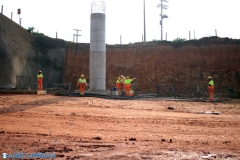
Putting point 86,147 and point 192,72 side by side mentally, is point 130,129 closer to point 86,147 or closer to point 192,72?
point 86,147

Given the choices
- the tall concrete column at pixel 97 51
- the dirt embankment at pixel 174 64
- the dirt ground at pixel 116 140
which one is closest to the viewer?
the dirt ground at pixel 116 140

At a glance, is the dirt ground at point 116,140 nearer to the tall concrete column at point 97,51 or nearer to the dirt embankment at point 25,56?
the tall concrete column at point 97,51

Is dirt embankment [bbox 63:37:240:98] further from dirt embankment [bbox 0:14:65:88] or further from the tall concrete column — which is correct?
the tall concrete column

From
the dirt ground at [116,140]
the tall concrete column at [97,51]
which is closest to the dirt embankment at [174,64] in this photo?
the tall concrete column at [97,51]

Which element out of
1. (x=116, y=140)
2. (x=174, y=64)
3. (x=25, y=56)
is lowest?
(x=116, y=140)

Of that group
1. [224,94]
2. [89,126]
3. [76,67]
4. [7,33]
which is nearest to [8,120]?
[89,126]

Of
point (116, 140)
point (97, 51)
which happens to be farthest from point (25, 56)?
point (116, 140)

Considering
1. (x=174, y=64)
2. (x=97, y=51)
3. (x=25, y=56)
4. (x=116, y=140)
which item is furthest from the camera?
(x=174, y=64)

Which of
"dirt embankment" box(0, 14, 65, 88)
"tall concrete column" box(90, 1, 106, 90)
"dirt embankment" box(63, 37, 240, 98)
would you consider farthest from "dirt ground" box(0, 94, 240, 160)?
"dirt embankment" box(63, 37, 240, 98)

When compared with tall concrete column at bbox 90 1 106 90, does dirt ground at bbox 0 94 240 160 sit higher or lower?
lower

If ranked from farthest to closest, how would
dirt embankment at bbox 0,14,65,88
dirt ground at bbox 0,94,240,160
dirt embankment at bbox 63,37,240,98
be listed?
1. dirt embankment at bbox 63,37,240,98
2. dirt embankment at bbox 0,14,65,88
3. dirt ground at bbox 0,94,240,160

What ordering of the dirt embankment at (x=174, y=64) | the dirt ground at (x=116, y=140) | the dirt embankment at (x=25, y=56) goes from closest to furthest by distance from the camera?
1. the dirt ground at (x=116, y=140)
2. the dirt embankment at (x=25, y=56)
3. the dirt embankment at (x=174, y=64)

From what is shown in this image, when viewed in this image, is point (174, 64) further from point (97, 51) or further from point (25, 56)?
point (25, 56)

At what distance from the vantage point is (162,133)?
6727mm
